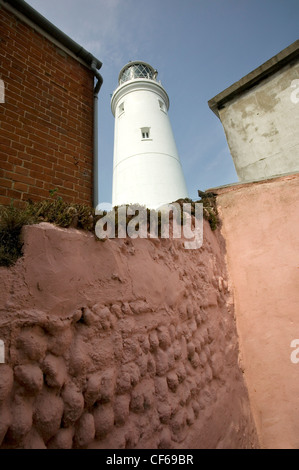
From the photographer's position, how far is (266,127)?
4.27 metres

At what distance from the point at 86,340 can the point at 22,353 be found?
0.36 meters

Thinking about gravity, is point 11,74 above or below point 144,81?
below

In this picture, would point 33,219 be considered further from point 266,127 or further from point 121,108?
point 121,108

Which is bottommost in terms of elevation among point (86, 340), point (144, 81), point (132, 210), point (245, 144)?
point (86, 340)

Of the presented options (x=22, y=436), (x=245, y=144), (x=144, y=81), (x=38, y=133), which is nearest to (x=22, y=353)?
(x=22, y=436)

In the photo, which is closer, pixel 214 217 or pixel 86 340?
pixel 86 340

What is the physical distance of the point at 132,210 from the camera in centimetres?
215

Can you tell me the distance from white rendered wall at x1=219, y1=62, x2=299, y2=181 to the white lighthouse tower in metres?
5.99

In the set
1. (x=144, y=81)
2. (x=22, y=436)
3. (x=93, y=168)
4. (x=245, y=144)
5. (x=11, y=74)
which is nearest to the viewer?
(x=22, y=436)

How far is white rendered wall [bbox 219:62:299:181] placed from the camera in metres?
4.01

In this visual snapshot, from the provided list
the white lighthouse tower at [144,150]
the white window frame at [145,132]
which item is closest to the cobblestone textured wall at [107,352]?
the white lighthouse tower at [144,150]

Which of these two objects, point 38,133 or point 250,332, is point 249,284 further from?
point 38,133

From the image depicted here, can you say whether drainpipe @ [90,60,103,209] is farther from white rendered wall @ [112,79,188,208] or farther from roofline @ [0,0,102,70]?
white rendered wall @ [112,79,188,208]

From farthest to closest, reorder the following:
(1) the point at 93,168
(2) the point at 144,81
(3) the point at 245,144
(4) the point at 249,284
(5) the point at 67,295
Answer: (2) the point at 144,81, (3) the point at 245,144, (1) the point at 93,168, (4) the point at 249,284, (5) the point at 67,295
